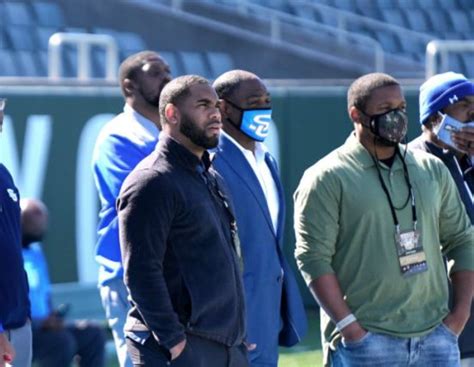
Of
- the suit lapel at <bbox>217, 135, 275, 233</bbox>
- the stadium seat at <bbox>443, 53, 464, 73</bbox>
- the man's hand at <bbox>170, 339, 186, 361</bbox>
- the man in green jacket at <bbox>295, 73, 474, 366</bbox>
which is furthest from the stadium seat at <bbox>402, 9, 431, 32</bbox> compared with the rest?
the man's hand at <bbox>170, 339, 186, 361</bbox>

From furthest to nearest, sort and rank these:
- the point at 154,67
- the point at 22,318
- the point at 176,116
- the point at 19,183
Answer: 1. the point at 19,183
2. the point at 154,67
3. the point at 22,318
4. the point at 176,116

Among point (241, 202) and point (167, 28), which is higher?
point (167, 28)

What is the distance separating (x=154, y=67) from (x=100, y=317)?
13.5 feet

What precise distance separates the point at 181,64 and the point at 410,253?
40.4 ft

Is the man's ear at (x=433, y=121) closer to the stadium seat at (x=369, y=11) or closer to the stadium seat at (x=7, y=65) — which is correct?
the stadium seat at (x=7, y=65)

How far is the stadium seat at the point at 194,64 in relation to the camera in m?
16.6

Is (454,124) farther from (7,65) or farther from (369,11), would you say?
(369,11)

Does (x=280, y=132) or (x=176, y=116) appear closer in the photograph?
(x=176, y=116)

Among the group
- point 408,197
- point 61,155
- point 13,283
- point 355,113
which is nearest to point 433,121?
point 355,113

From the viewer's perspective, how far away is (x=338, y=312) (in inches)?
180

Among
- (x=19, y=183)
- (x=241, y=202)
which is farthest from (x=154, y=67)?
(x=19, y=183)

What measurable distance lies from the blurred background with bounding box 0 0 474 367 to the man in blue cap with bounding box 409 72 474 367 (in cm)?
328

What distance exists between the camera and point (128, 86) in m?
5.73

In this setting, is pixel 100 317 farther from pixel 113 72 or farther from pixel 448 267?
pixel 448 267
